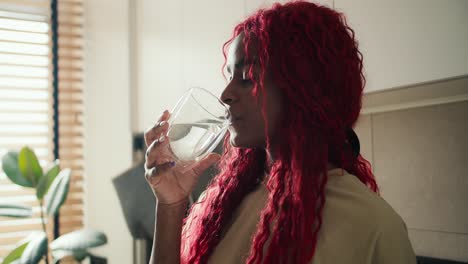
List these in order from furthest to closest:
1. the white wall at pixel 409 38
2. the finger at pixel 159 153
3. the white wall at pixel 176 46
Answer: the white wall at pixel 176 46 < the white wall at pixel 409 38 < the finger at pixel 159 153

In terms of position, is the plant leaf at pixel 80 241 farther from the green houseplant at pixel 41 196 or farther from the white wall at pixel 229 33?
the white wall at pixel 229 33

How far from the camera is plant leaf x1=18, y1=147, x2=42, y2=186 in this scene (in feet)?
7.00

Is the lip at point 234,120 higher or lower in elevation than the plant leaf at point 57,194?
higher

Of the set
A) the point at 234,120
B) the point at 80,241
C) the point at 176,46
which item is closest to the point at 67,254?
the point at 80,241

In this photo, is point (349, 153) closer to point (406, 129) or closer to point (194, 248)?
point (194, 248)

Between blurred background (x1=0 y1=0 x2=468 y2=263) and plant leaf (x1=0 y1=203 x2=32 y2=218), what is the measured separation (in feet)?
1.28

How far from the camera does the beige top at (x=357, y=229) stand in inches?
26.9

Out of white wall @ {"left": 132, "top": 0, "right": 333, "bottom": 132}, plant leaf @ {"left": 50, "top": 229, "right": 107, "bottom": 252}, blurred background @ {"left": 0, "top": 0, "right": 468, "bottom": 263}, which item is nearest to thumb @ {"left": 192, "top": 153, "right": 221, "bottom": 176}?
blurred background @ {"left": 0, "top": 0, "right": 468, "bottom": 263}

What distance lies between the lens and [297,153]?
0.76 meters

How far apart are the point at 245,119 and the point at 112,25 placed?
1.91 metres

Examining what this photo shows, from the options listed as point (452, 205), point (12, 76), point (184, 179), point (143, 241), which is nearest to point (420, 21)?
point (452, 205)

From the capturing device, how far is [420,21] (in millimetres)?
1017

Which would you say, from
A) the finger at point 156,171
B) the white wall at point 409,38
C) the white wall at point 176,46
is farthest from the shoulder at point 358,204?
the white wall at point 176,46

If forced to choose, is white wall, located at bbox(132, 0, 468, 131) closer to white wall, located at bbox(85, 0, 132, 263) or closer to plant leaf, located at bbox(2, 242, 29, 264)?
white wall, located at bbox(85, 0, 132, 263)
